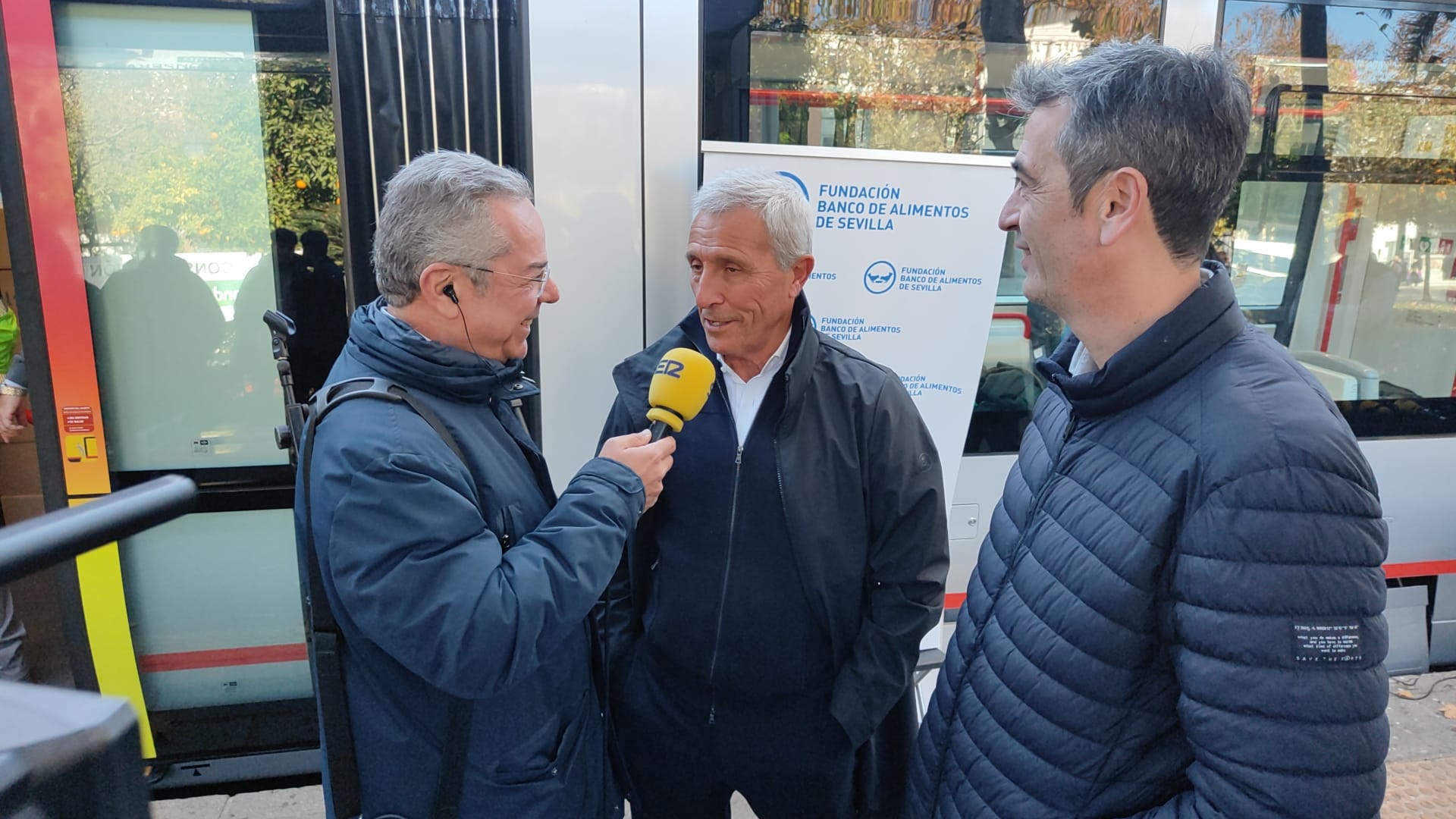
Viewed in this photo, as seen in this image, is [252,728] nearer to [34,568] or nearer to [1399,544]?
[34,568]

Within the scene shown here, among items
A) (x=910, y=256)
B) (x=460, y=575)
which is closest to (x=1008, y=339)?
(x=910, y=256)

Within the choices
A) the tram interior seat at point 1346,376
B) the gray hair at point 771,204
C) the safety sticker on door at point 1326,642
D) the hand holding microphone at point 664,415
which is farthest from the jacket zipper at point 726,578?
the tram interior seat at point 1346,376

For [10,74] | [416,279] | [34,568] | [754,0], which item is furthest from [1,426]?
[34,568]

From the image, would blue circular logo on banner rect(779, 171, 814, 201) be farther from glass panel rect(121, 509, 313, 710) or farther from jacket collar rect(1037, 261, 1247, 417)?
glass panel rect(121, 509, 313, 710)

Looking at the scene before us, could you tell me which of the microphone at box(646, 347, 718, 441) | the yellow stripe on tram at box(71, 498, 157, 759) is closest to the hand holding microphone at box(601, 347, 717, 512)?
the microphone at box(646, 347, 718, 441)

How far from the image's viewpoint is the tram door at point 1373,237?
10.2 ft

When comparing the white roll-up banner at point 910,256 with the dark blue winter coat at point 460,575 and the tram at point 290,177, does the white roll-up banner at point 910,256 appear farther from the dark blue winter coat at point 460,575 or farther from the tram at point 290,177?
the dark blue winter coat at point 460,575

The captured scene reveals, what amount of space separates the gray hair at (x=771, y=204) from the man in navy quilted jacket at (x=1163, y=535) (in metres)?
0.70

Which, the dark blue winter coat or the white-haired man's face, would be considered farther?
the white-haired man's face

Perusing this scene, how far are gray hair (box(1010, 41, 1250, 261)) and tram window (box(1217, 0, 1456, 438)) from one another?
2444 millimetres

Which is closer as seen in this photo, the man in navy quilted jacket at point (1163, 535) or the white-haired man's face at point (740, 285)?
the man in navy quilted jacket at point (1163, 535)

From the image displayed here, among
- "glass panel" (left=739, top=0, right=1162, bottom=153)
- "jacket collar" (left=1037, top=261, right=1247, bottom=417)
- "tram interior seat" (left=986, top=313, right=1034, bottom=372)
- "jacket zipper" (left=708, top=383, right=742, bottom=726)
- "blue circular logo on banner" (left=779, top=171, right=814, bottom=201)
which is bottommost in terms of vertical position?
"jacket zipper" (left=708, top=383, right=742, bottom=726)

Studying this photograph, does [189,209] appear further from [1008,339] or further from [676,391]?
[1008,339]

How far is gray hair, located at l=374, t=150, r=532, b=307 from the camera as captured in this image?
141cm
